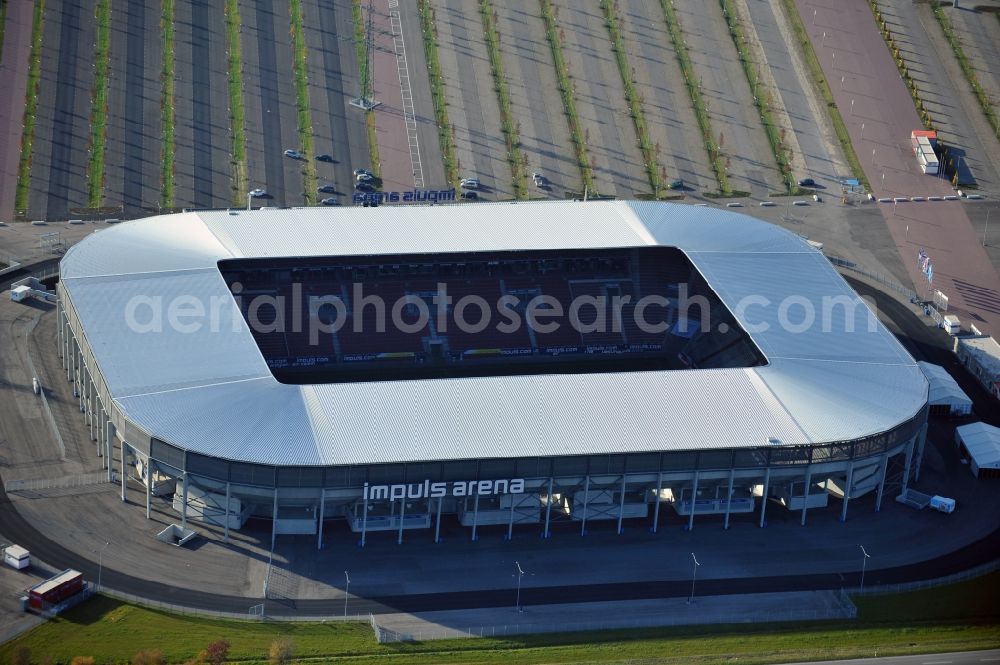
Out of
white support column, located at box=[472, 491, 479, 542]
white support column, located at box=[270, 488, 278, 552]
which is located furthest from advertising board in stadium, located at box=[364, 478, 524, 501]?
white support column, located at box=[270, 488, 278, 552]

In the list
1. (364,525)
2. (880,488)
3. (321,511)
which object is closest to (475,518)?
(364,525)

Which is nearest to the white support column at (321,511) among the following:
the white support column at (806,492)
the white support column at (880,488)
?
the white support column at (806,492)

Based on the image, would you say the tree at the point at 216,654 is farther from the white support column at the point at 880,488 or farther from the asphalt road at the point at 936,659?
the white support column at the point at 880,488

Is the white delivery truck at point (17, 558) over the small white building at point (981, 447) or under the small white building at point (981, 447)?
under

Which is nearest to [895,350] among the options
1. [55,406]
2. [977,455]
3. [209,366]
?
[977,455]

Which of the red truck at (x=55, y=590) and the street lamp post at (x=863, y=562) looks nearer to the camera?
the red truck at (x=55, y=590)

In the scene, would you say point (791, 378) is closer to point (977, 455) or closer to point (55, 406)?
point (977, 455)
